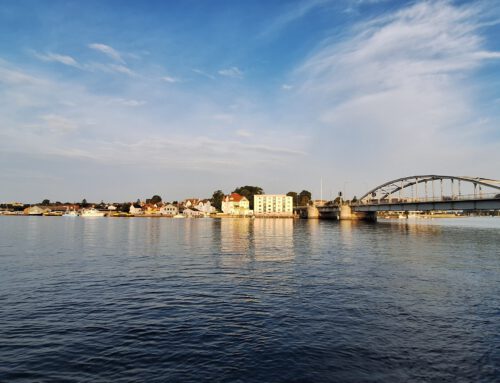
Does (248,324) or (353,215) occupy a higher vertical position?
(353,215)

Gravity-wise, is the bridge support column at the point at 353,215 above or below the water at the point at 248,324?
above

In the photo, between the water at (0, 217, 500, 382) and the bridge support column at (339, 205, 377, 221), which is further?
the bridge support column at (339, 205, 377, 221)

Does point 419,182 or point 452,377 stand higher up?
point 419,182

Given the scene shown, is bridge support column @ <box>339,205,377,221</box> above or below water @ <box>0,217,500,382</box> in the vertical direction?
above

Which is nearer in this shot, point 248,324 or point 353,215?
point 248,324

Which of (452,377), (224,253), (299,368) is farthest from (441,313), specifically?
(224,253)

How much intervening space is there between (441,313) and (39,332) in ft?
65.4

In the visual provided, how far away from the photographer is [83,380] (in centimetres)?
1217

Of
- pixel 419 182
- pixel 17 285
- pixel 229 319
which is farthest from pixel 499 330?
pixel 419 182

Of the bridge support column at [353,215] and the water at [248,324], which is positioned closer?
the water at [248,324]

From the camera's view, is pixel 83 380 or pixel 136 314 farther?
pixel 136 314

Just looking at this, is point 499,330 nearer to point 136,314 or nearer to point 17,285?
point 136,314

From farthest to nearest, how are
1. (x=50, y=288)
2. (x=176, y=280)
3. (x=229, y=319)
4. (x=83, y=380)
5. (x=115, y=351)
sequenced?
(x=176, y=280), (x=50, y=288), (x=229, y=319), (x=115, y=351), (x=83, y=380)

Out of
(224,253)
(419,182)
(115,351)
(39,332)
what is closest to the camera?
(115,351)
